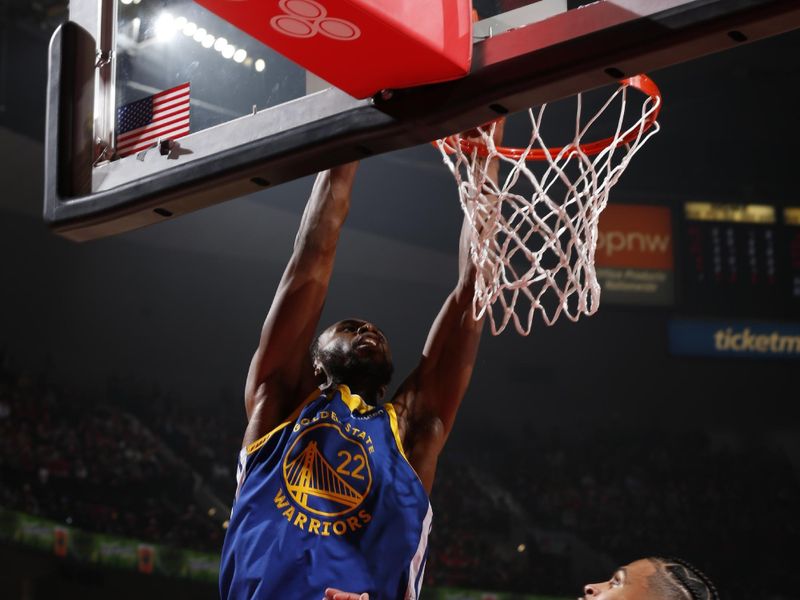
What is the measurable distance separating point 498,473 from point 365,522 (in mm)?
6454

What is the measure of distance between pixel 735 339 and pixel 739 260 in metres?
0.73

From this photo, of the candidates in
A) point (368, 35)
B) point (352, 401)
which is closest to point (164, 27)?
point (368, 35)

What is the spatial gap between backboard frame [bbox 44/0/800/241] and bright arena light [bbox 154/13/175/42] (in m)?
0.18

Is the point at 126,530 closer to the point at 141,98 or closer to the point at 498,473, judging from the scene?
the point at 498,473

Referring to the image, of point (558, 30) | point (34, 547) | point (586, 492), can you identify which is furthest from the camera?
point (586, 492)

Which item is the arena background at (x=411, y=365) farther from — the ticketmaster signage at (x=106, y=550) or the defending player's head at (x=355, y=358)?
the defending player's head at (x=355, y=358)

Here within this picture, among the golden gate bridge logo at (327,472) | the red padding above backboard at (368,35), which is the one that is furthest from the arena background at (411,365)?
the red padding above backboard at (368,35)

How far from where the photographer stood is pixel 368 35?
1728mm

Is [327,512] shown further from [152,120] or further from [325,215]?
[152,120]

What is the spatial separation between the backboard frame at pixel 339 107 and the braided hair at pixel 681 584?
3.04 ft

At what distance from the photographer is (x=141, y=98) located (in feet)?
7.34

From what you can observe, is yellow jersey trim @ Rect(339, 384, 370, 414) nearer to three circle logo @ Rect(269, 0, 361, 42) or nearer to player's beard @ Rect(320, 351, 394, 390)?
player's beard @ Rect(320, 351, 394, 390)

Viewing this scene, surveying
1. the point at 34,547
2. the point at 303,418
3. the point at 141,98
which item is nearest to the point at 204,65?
the point at 141,98

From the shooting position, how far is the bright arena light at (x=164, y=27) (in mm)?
2197
